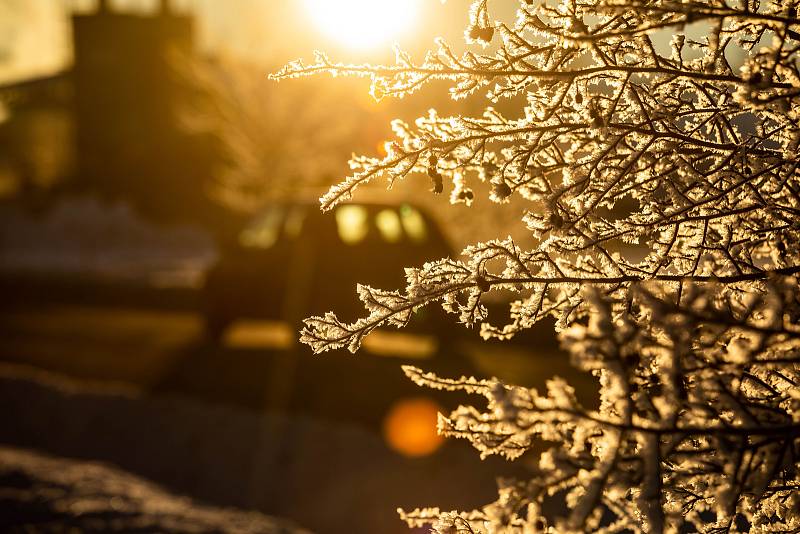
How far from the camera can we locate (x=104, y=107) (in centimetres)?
4944

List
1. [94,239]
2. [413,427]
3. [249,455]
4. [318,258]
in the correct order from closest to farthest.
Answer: [249,455]
[413,427]
[318,258]
[94,239]

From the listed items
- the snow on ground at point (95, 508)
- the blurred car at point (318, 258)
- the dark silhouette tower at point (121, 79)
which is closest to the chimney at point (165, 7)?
the dark silhouette tower at point (121, 79)

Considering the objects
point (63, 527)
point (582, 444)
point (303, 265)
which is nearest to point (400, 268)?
point (303, 265)

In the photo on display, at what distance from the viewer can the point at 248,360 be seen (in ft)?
35.3

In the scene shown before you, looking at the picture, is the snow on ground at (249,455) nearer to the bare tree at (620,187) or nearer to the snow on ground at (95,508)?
the snow on ground at (95,508)

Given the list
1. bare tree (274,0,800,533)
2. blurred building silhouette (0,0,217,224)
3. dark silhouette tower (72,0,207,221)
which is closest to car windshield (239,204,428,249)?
bare tree (274,0,800,533)

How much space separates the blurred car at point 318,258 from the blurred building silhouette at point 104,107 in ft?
106

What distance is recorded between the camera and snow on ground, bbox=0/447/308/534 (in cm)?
529

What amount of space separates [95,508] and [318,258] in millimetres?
5524

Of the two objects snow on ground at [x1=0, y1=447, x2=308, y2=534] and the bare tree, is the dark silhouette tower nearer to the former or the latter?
snow on ground at [x1=0, y1=447, x2=308, y2=534]

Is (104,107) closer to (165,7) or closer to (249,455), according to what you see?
(165,7)

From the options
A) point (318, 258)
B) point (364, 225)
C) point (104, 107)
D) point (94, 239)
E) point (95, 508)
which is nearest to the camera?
point (95, 508)

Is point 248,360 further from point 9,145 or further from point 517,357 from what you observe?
point 9,145

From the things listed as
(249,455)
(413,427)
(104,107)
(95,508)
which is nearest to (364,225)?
(413,427)
